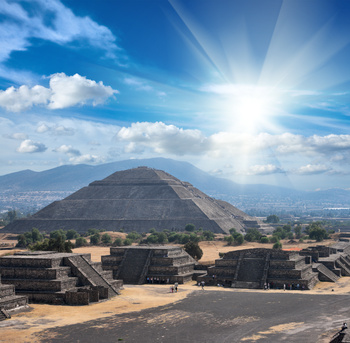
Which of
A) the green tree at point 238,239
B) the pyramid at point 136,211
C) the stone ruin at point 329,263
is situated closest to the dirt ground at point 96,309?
the stone ruin at point 329,263

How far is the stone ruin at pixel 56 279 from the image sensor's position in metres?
46.6

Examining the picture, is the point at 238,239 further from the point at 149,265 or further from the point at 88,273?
the point at 88,273

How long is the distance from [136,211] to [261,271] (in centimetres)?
11077

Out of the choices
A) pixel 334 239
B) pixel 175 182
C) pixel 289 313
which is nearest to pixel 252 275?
pixel 289 313

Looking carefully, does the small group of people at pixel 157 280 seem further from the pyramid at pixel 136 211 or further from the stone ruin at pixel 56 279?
the pyramid at pixel 136 211

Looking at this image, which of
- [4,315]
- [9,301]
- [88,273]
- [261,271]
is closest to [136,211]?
[261,271]

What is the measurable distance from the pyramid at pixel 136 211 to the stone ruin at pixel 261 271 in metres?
88.9

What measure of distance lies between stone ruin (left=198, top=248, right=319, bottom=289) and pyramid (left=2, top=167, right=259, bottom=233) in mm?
88874

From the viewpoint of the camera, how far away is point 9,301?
42156 millimetres

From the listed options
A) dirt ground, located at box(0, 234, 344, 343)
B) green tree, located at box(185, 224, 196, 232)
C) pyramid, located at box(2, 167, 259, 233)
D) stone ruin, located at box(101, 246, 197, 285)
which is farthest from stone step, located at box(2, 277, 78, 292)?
pyramid, located at box(2, 167, 259, 233)

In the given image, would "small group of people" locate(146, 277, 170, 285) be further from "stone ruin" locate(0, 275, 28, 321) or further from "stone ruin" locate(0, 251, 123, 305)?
"stone ruin" locate(0, 275, 28, 321)

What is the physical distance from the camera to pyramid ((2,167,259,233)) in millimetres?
158250

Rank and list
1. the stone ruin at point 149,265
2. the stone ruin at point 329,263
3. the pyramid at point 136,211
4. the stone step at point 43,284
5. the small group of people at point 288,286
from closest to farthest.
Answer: the stone step at point 43,284 → the small group of people at point 288,286 → the stone ruin at point 149,265 → the stone ruin at point 329,263 → the pyramid at point 136,211

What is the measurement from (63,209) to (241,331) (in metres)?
146
